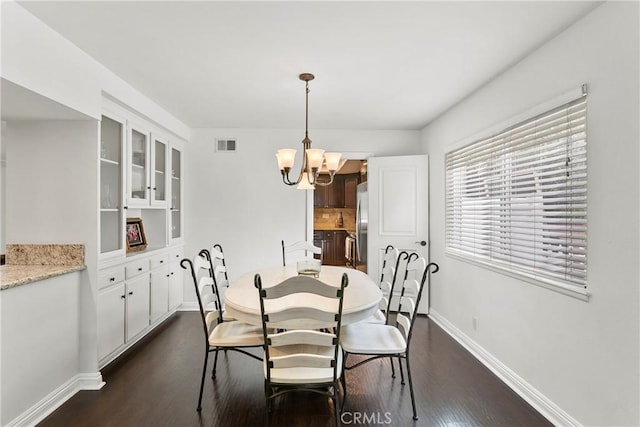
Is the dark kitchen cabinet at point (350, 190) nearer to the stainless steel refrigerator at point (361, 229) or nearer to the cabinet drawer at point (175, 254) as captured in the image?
the stainless steel refrigerator at point (361, 229)

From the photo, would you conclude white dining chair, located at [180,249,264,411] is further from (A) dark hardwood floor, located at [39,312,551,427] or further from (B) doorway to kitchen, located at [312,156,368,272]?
(B) doorway to kitchen, located at [312,156,368,272]

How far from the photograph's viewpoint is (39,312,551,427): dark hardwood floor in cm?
226

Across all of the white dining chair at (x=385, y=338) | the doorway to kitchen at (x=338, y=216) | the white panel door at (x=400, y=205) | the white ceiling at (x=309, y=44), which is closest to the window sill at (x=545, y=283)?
the white dining chair at (x=385, y=338)

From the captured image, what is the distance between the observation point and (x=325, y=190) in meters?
8.34

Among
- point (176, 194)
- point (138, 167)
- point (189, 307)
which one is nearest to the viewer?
point (138, 167)

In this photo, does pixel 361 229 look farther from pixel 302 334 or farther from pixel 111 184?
pixel 302 334

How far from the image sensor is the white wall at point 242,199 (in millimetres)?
4844

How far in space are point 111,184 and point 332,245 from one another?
558cm

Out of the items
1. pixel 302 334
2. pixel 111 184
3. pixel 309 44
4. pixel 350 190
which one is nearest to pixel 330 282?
pixel 302 334

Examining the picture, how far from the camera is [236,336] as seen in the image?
245 centimetres

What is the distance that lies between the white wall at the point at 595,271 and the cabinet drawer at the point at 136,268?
10.7 feet

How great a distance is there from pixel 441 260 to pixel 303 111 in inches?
93.7

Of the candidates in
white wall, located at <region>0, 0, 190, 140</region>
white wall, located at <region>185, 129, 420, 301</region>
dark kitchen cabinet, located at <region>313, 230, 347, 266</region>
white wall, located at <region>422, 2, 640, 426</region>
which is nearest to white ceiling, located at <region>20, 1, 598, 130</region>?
white wall, located at <region>0, 0, 190, 140</region>

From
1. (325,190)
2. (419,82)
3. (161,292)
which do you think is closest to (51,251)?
(161,292)
